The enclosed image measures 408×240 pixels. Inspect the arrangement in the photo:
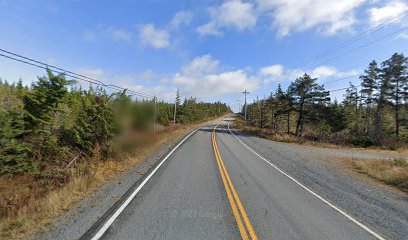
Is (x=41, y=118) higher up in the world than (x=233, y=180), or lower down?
higher up

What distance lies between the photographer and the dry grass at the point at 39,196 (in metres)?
5.43

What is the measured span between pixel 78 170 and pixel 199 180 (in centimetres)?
497

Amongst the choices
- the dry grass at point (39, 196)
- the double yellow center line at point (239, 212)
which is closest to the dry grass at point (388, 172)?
the double yellow center line at point (239, 212)

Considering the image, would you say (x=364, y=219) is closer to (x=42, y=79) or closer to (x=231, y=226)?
(x=231, y=226)

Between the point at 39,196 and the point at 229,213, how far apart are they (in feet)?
19.3

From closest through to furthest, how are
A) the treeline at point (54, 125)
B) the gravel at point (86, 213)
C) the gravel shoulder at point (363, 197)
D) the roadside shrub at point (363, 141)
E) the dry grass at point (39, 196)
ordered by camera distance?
the gravel at point (86, 213) → the dry grass at point (39, 196) → the gravel shoulder at point (363, 197) → the treeline at point (54, 125) → the roadside shrub at point (363, 141)

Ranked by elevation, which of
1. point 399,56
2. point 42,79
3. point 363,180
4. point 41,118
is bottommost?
point 363,180

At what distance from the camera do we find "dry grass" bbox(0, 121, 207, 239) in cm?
543

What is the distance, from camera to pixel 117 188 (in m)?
8.61

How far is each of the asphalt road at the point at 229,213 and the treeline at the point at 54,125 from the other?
5.48 metres

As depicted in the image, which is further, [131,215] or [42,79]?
[42,79]

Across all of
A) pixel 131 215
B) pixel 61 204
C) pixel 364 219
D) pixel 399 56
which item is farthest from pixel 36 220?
pixel 399 56

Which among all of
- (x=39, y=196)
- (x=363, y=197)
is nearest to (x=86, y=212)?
(x=39, y=196)

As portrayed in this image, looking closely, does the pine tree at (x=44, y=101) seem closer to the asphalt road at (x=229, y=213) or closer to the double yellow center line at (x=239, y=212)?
the asphalt road at (x=229, y=213)
